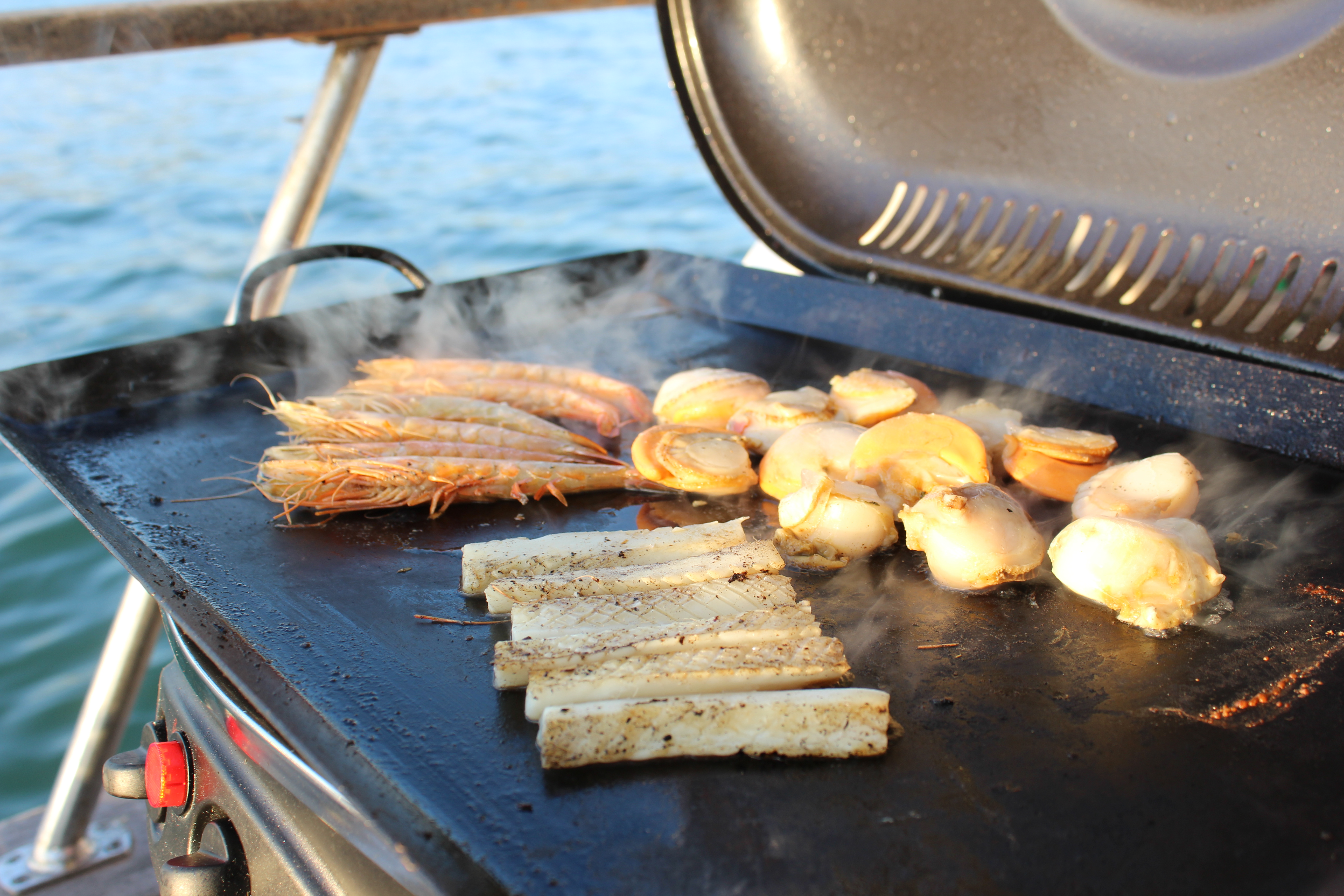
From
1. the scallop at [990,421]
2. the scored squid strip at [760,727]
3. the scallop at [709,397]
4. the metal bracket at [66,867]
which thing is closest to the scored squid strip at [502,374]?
the scallop at [709,397]

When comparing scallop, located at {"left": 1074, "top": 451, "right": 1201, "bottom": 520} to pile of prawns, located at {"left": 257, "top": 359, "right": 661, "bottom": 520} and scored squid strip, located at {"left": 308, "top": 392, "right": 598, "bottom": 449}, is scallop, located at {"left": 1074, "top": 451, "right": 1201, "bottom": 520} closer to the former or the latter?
pile of prawns, located at {"left": 257, "top": 359, "right": 661, "bottom": 520}

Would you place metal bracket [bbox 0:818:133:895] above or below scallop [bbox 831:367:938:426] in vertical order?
A: below

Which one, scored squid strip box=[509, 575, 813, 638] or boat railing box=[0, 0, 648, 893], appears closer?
scored squid strip box=[509, 575, 813, 638]

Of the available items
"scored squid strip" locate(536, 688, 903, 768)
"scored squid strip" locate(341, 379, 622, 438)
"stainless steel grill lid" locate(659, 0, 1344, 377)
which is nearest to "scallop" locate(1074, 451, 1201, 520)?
"stainless steel grill lid" locate(659, 0, 1344, 377)

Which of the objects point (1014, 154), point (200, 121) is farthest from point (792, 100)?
point (200, 121)

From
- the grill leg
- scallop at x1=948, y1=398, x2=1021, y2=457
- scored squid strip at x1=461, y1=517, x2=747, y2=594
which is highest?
scallop at x1=948, y1=398, x2=1021, y2=457
